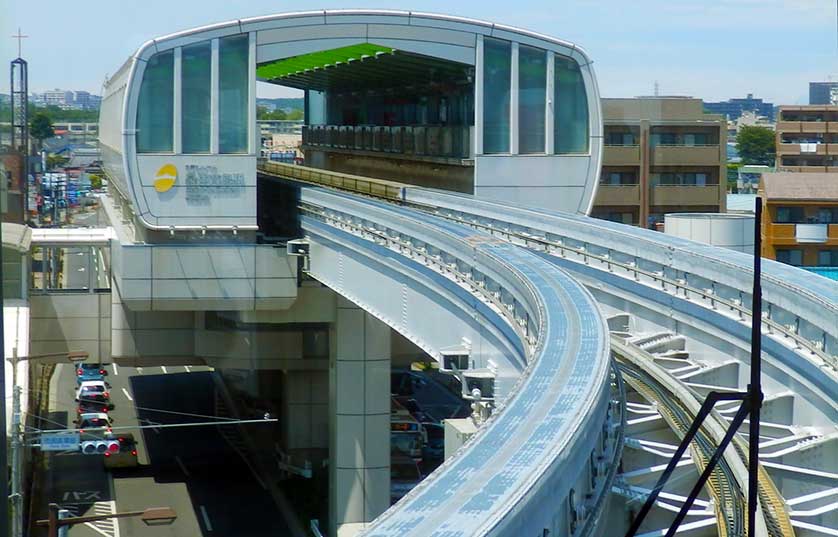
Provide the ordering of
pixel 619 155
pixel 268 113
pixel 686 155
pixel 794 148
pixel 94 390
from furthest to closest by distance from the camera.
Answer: pixel 686 155, pixel 619 155, pixel 794 148, pixel 268 113, pixel 94 390

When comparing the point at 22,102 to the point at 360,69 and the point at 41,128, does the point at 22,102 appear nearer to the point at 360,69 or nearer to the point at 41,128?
the point at 41,128

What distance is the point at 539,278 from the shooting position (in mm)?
8438

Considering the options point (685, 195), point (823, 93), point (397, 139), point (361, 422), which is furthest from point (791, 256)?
point (397, 139)

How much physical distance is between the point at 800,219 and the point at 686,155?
20.3 ft

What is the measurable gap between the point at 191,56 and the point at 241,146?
1.05 m

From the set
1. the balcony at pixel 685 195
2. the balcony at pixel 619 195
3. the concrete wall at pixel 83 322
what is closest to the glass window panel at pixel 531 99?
the concrete wall at pixel 83 322

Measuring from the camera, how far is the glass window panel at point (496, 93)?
1548cm

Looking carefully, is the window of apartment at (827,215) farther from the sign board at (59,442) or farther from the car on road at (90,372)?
the sign board at (59,442)

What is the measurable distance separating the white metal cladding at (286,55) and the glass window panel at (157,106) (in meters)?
0.07

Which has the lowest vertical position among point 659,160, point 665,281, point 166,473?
point 166,473

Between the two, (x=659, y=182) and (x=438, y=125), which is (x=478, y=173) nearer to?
(x=438, y=125)

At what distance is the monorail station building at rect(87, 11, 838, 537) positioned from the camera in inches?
333

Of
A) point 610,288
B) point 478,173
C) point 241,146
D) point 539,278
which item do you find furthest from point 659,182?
point 539,278

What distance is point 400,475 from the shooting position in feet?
53.8
